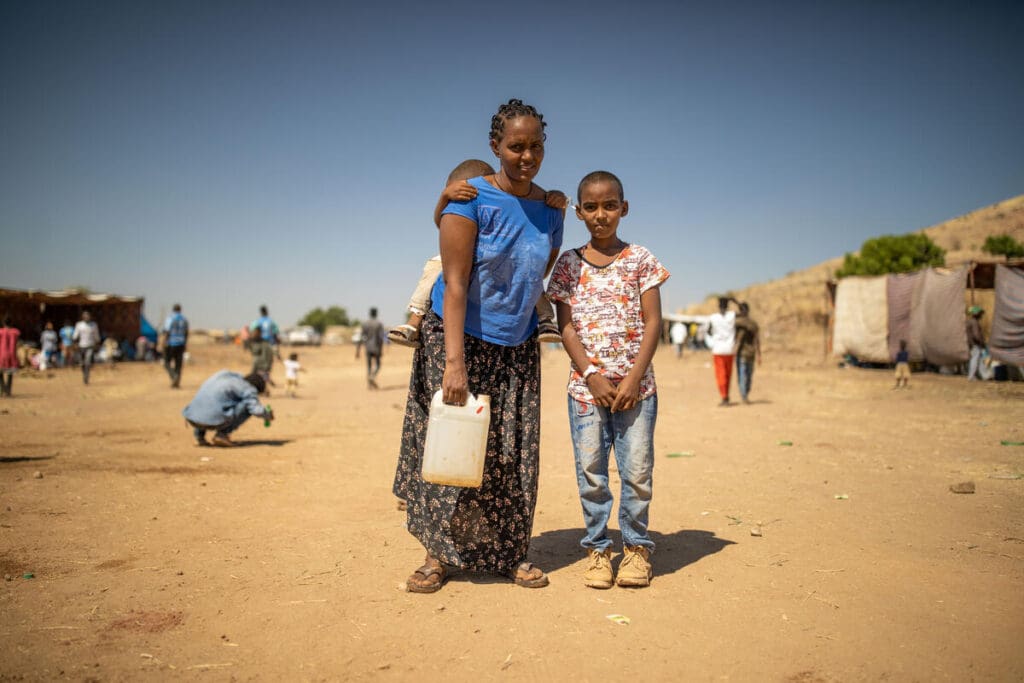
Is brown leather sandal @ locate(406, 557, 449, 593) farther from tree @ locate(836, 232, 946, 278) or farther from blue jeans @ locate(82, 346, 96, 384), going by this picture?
tree @ locate(836, 232, 946, 278)

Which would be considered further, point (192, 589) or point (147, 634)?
point (192, 589)

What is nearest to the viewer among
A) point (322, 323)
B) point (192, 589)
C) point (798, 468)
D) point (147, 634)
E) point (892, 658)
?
point (892, 658)

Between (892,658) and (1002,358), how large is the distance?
49.5 feet

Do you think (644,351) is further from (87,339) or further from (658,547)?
(87,339)

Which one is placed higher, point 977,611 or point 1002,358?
point 1002,358

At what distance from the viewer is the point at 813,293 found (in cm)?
3972

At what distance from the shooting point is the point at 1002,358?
14.5 metres

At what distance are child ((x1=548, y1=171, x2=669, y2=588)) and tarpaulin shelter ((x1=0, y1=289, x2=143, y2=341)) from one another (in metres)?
29.0

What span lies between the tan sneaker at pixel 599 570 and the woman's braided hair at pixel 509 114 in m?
2.08

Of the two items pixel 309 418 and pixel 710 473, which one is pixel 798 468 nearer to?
pixel 710 473

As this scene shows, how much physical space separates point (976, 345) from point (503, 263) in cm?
1650

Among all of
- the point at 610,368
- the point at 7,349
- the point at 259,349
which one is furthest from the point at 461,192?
the point at 7,349

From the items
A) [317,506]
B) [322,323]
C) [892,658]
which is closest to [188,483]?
[317,506]

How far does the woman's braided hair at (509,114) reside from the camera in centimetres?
317
